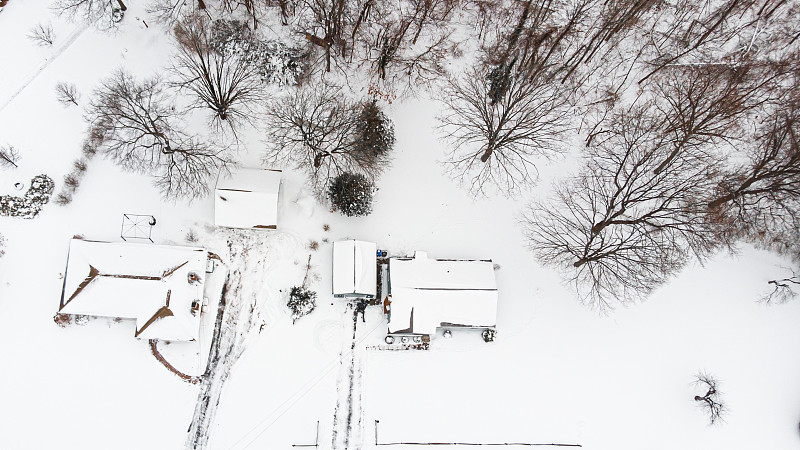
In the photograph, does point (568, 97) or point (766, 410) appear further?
point (568, 97)

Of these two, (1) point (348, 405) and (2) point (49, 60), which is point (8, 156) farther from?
(1) point (348, 405)

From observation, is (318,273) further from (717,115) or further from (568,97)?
(717,115)

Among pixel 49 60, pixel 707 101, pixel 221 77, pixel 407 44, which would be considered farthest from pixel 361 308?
pixel 49 60

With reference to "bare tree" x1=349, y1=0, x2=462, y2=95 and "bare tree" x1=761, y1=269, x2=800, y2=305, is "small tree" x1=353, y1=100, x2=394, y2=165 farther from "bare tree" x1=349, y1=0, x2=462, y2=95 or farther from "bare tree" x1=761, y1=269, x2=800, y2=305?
"bare tree" x1=761, y1=269, x2=800, y2=305

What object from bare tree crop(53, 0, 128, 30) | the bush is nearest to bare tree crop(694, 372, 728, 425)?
the bush

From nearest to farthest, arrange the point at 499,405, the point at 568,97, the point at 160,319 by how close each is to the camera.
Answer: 1. the point at 160,319
2. the point at 499,405
3. the point at 568,97

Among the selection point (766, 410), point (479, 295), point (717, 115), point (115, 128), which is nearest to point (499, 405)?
point (479, 295)
